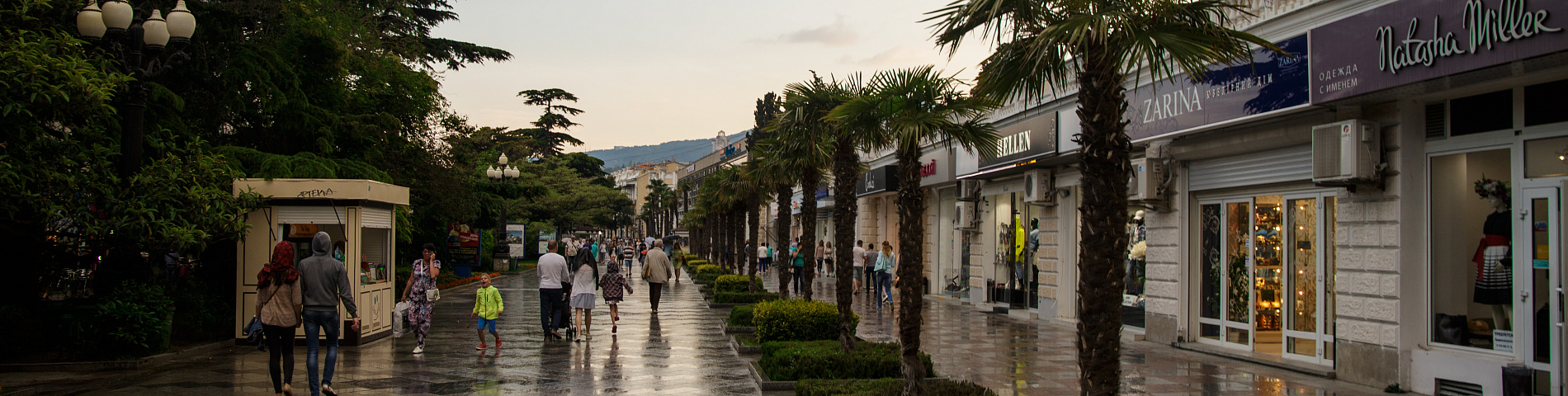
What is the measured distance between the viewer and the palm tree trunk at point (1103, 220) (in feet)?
17.6

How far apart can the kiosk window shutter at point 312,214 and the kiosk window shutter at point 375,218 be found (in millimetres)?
284

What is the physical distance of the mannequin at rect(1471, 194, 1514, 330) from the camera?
27.0 ft

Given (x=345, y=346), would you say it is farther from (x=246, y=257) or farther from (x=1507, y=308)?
(x=1507, y=308)

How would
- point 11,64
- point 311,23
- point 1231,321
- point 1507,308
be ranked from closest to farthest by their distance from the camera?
point 1507,308, point 11,64, point 1231,321, point 311,23

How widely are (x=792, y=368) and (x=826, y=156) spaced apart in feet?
19.0

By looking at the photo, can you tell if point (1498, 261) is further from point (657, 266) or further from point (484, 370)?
point (657, 266)

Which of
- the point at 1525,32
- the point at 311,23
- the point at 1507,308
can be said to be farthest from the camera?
the point at 311,23

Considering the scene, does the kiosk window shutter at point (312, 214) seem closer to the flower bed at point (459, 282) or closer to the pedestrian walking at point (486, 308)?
the pedestrian walking at point (486, 308)

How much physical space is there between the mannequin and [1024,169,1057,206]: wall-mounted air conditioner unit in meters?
8.17

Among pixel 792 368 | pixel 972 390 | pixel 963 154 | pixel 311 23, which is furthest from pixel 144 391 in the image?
pixel 963 154

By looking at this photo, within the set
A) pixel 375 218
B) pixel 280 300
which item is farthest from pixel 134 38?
pixel 280 300

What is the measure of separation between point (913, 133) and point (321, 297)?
17.4 feet

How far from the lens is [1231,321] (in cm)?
1198

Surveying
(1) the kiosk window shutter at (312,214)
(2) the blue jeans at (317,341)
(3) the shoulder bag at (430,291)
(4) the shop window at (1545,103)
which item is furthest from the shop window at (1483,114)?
(1) the kiosk window shutter at (312,214)
